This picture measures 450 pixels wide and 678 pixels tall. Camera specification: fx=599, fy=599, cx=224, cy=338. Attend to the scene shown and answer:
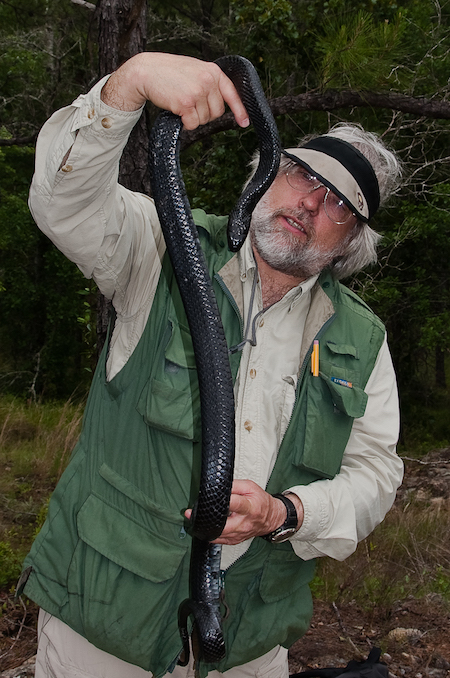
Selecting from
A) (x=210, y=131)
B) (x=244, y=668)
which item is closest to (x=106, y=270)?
(x=244, y=668)

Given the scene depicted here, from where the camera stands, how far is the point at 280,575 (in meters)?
2.16

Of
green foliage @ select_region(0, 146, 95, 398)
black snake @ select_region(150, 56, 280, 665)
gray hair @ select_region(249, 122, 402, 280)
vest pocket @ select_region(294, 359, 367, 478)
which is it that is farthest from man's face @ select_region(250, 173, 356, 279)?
green foliage @ select_region(0, 146, 95, 398)

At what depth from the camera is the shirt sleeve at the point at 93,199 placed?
1.52 meters

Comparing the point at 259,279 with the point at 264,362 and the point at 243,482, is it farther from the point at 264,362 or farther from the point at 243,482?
the point at 243,482

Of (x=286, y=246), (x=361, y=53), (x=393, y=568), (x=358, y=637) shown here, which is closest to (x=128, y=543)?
(x=286, y=246)

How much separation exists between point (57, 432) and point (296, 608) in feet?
12.7

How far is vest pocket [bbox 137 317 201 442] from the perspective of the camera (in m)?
1.92

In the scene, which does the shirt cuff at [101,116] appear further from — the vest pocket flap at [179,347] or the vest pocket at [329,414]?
the vest pocket at [329,414]

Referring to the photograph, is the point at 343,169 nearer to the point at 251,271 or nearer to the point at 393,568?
the point at 251,271

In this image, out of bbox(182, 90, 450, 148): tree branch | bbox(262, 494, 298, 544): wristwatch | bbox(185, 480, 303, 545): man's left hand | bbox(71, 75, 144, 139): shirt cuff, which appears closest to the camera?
bbox(71, 75, 144, 139): shirt cuff

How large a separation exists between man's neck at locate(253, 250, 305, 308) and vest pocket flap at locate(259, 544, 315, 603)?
94 centimetres

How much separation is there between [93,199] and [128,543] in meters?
1.08

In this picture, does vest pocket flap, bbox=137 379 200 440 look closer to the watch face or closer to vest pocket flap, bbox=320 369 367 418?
the watch face

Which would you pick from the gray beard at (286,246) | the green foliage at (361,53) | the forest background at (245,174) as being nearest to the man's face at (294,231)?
the gray beard at (286,246)
